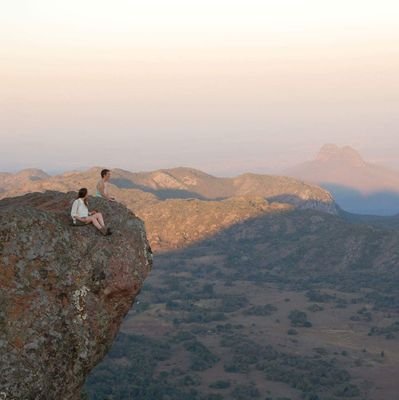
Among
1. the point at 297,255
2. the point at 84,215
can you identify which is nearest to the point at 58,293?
the point at 84,215

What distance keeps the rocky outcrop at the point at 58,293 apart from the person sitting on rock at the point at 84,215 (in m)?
0.17

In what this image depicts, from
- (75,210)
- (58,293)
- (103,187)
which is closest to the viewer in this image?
(58,293)

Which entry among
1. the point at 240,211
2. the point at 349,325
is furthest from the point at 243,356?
the point at 240,211

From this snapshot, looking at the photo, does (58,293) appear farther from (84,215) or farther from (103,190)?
(103,190)

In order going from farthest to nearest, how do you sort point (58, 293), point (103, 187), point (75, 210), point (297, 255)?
point (297, 255), point (103, 187), point (75, 210), point (58, 293)

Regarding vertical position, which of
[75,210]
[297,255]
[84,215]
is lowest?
[297,255]

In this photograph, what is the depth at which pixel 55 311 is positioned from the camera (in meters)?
12.1

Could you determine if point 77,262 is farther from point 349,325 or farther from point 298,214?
point 298,214

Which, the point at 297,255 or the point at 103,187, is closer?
the point at 103,187

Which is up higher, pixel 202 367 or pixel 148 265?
pixel 148 265

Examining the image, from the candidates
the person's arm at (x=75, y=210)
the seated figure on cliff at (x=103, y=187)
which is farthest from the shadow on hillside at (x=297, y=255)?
the person's arm at (x=75, y=210)

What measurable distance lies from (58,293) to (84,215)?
193 cm

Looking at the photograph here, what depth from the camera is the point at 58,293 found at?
40.4 feet

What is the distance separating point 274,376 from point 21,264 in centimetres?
3969
